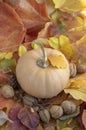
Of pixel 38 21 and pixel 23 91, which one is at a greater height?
pixel 38 21

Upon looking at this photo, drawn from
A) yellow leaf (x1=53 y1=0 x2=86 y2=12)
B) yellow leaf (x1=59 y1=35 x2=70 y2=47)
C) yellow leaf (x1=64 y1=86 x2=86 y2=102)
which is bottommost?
yellow leaf (x1=64 y1=86 x2=86 y2=102)

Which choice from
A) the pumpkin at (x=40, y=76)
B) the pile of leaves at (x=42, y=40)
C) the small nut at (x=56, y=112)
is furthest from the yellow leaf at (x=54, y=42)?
the small nut at (x=56, y=112)

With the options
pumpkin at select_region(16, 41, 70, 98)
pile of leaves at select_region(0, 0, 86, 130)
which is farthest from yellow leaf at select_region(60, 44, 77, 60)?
pumpkin at select_region(16, 41, 70, 98)

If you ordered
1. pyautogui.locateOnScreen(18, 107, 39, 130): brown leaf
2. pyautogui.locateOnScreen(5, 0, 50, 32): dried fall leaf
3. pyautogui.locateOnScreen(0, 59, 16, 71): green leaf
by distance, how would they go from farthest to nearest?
pyautogui.locateOnScreen(5, 0, 50, 32): dried fall leaf → pyautogui.locateOnScreen(0, 59, 16, 71): green leaf → pyautogui.locateOnScreen(18, 107, 39, 130): brown leaf

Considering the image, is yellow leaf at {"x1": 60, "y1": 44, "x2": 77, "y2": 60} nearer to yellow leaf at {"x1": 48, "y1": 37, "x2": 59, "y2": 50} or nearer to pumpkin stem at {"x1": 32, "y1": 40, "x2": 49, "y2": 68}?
yellow leaf at {"x1": 48, "y1": 37, "x2": 59, "y2": 50}

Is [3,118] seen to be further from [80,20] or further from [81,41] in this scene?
[80,20]

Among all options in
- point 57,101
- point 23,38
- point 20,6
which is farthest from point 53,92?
point 20,6

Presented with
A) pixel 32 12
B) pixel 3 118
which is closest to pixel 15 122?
pixel 3 118

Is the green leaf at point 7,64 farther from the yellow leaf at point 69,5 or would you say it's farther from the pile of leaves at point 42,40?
the yellow leaf at point 69,5

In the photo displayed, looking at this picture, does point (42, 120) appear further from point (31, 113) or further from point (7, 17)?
point (7, 17)
